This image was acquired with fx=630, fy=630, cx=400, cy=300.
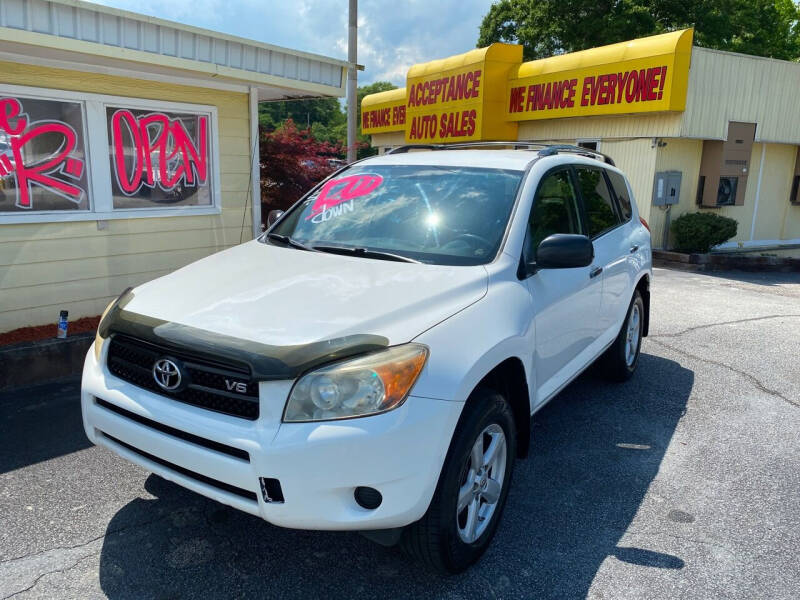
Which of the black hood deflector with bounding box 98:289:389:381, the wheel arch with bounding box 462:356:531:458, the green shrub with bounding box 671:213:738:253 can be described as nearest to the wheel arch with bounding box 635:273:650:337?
the wheel arch with bounding box 462:356:531:458

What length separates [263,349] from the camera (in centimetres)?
238

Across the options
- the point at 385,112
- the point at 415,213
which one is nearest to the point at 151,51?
the point at 415,213

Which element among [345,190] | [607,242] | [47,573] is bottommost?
[47,573]

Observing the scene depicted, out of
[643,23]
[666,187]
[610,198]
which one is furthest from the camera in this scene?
[643,23]

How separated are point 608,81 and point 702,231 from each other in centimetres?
383

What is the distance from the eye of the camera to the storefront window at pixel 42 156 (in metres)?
5.57

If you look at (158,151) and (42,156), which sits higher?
(158,151)

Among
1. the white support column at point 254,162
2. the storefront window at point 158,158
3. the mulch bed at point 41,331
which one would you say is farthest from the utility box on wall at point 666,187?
the mulch bed at point 41,331

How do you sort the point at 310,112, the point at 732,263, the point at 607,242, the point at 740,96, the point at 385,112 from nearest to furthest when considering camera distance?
the point at 607,242 → the point at 732,263 → the point at 740,96 → the point at 385,112 → the point at 310,112

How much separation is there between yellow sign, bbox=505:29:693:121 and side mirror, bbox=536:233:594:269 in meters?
10.6

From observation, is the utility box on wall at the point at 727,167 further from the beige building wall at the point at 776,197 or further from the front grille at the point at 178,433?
the front grille at the point at 178,433

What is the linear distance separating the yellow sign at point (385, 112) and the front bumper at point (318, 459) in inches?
768

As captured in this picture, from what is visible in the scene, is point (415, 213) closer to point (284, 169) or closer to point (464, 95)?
point (284, 169)

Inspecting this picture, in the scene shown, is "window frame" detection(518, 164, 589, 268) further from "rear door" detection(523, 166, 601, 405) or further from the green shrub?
the green shrub
